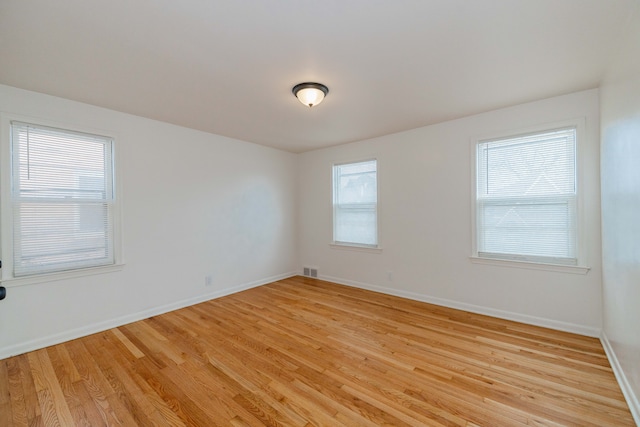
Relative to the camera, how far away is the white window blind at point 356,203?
4602mm

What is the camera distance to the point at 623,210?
76.2 inches

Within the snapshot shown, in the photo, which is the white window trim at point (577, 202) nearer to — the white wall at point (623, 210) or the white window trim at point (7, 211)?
the white wall at point (623, 210)

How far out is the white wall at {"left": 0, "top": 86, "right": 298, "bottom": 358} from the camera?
2.73 meters

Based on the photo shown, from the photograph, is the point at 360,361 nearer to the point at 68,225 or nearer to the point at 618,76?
the point at 618,76

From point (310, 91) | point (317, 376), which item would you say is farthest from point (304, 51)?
point (317, 376)

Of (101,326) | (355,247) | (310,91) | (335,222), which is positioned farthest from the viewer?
(335,222)

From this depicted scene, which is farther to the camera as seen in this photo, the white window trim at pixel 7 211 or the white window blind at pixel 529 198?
the white window blind at pixel 529 198

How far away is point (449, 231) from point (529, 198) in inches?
38.6

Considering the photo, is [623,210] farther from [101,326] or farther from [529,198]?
[101,326]

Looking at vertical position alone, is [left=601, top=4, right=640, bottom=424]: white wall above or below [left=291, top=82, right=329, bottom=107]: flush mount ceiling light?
below

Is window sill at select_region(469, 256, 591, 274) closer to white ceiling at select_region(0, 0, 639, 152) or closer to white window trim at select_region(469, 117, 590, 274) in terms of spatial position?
white window trim at select_region(469, 117, 590, 274)

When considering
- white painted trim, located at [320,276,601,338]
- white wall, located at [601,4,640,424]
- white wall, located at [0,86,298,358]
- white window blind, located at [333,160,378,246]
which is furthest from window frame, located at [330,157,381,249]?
white wall, located at [601,4,640,424]

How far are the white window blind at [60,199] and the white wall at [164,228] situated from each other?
0.49 feet

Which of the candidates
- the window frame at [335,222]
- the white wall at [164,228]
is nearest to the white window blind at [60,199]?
the white wall at [164,228]
